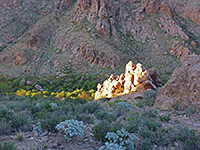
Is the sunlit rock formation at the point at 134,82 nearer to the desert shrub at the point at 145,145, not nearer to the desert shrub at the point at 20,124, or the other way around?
the desert shrub at the point at 145,145

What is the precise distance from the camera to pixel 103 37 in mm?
34312

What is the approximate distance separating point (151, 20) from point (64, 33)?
72.5 ft

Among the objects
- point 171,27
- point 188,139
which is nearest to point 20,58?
point 171,27

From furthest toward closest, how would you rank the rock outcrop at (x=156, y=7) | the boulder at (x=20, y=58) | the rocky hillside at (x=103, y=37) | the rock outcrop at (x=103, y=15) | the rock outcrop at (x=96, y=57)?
the rock outcrop at (x=156, y=7), the rock outcrop at (x=103, y=15), the boulder at (x=20, y=58), the rocky hillside at (x=103, y=37), the rock outcrop at (x=96, y=57)

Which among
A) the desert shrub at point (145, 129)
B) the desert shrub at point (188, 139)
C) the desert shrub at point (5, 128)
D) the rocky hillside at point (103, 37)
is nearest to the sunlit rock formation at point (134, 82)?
the desert shrub at point (145, 129)

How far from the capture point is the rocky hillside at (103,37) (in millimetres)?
31594

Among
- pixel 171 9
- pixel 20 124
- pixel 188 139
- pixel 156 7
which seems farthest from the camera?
pixel 171 9

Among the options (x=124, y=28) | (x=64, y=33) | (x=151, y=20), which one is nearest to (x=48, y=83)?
(x=64, y=33)

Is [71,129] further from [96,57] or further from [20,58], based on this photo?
[20,58]

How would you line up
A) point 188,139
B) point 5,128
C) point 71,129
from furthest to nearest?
1. point 5,128
2. point 71,129
3. point 188,139

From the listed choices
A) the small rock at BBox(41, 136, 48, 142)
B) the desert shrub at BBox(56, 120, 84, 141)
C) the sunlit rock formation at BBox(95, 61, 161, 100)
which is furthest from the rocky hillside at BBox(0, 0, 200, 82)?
the small rock at BBox(41, 136, 48, 142)

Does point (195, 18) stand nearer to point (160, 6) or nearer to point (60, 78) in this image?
point (160, 6)

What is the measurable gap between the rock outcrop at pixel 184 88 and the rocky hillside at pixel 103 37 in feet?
65.8

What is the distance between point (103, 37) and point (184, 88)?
28591 millimetres
